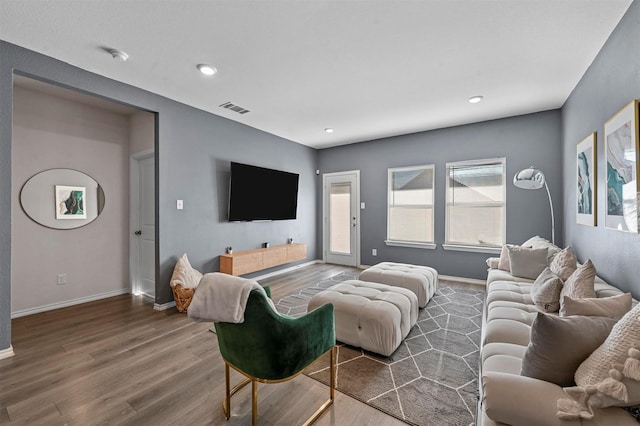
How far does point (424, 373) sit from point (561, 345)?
1.19m

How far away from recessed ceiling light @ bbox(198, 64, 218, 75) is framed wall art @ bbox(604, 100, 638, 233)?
3.33m

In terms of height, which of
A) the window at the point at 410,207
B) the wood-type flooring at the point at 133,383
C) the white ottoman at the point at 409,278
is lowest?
the wood-type flooring at the point at 133,383

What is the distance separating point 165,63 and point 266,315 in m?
2.65

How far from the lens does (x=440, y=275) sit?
15.7 feet

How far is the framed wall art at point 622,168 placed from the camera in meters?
1.76

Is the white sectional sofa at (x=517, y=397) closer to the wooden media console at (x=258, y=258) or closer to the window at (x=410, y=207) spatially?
the wooden media console at (x=258, y=258)

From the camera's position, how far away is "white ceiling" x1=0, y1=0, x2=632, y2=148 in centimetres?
195

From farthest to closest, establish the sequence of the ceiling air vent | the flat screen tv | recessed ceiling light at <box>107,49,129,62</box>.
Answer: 1. the flat screen tv
2. the ceiling air vent
3. recessed ceiling light at <box>107,49,129,62</box>

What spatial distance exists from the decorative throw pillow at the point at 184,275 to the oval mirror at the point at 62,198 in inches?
58.2

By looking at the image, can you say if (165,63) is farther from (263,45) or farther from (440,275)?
(440,275)

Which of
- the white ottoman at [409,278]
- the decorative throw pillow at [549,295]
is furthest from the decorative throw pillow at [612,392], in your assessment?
the white ottoman at [409,278]

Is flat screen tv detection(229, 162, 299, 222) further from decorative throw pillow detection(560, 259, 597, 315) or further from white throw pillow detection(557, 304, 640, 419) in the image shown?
white throw pillow detection(557, 304, 640, 419)

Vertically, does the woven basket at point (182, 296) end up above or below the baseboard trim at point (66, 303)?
above

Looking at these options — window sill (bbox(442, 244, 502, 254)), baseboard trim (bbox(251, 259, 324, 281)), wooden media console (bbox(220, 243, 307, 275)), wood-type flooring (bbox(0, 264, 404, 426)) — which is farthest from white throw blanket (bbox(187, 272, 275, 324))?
window sill (bbox(442, 244, 502, 254))
